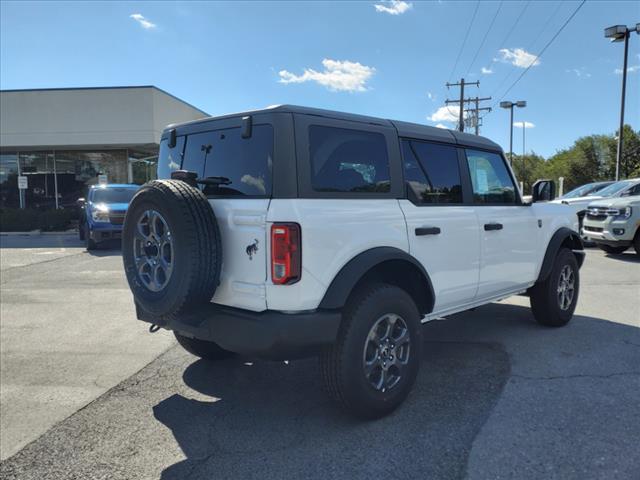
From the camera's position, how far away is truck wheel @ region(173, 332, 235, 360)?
4.37 m

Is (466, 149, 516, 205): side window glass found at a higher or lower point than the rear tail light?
higher

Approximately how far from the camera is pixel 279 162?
297 centimetres

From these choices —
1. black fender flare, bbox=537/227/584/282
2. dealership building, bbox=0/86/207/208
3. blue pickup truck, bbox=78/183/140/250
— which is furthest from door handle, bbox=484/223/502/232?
dealership building, bbox=0/86/207/208

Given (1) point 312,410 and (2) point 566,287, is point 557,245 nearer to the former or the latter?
(2) point 566,287

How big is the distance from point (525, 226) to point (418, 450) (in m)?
2.73

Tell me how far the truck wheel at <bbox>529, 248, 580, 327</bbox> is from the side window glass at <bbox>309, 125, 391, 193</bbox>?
2.67 meters

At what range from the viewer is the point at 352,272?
3.08 m

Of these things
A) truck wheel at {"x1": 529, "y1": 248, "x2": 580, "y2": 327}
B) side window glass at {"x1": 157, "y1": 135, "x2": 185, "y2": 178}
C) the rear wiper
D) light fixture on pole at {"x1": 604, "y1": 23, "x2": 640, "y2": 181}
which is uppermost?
light fixture on pole at {"x1": 604, "y1": 23, "x2": 640, "y2": 181}

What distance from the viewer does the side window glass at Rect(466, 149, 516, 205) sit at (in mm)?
4426

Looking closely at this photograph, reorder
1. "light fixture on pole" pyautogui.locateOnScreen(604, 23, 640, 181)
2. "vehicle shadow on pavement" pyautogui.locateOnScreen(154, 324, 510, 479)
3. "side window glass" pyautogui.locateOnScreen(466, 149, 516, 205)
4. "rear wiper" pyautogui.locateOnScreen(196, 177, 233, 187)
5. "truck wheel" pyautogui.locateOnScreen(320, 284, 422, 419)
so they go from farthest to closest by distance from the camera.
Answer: "light fixture on pole" pyautogui.locateOnScreen(604, 23, 640, 181), "side window glass" pyautogui.locateOnScreen(466, 149, 516, 205), "rear wiper" pyautogui.locateOnScreen(196, 177, 233, 187), "truck wheel" pyautogui.locateOnScreen(320, 284, 422, 419), "vehicle shadow on pavement" pyautogui.locateOnScreen(154, 324, 510, 479)

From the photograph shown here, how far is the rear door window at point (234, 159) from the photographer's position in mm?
3086

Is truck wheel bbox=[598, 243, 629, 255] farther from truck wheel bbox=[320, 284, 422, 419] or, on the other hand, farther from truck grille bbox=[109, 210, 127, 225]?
truck grille bbox=[109, 210, 127, 225]

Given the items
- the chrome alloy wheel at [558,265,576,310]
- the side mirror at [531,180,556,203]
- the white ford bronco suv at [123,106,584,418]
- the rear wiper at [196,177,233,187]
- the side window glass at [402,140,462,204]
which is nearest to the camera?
the white ford bronco suv at [123,106,584,418]

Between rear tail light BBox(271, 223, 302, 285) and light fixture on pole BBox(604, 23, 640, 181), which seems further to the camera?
light fixture on pole BBox(604, 23, 640, 181)
